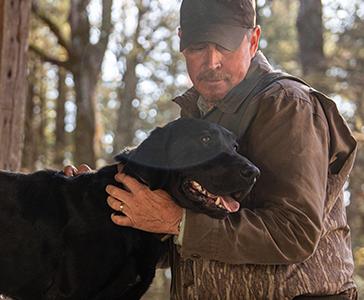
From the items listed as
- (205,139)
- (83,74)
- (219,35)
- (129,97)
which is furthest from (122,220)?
(129,97)

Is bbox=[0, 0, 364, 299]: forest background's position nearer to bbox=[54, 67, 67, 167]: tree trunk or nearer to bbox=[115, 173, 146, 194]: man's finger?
bbox=[54, 67, 67, 167]: tree trunk

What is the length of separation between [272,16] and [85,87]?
1038 centimetres

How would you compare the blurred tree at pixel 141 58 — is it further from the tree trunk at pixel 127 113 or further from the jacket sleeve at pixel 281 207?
the jacket sleeve at pixel 281 207

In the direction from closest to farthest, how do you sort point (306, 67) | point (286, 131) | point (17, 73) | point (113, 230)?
point (286, 131) → point (113, 230) → point (17, 73) → point (306, 67)

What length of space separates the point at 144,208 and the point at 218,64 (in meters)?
0.92

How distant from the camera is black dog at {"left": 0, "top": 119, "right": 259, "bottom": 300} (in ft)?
11.4

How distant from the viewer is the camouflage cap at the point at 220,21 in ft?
12.2

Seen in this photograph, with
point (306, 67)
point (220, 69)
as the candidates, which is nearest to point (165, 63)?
point (306, 67)

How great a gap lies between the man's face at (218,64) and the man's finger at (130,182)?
690mm

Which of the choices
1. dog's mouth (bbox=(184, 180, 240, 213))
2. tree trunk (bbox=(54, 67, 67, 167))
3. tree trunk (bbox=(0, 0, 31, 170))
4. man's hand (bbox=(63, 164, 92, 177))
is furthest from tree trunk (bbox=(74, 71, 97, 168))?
dog's mouth (bbox=(184, 180, 240, 213))

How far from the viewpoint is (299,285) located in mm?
3410

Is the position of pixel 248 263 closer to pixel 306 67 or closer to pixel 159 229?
pixel 159 229

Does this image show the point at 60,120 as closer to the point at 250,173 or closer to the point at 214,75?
the point at 214,75

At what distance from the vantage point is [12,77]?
6523 mm
